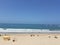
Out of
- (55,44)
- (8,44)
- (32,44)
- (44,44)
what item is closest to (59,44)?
(55,44)

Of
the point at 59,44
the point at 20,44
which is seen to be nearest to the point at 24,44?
the point at 20,44

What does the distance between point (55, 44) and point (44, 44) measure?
2.17 ft

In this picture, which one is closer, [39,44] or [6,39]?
[39,44]

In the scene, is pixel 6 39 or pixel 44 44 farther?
pixel 6 39

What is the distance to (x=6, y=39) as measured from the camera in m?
11.0

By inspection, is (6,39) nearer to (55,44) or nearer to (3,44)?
(3,44)

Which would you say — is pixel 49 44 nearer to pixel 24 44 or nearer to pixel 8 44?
pixel 24 44

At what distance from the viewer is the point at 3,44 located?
9.52 metres

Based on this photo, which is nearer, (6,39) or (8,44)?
(8,44)

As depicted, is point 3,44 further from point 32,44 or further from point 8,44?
point 32,44

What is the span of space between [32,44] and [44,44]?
29.0 inches

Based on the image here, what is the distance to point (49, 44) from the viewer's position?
987 cm

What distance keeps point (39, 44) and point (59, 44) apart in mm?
1219

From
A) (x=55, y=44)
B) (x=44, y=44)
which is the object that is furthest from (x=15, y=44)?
(x=55, y=44)
